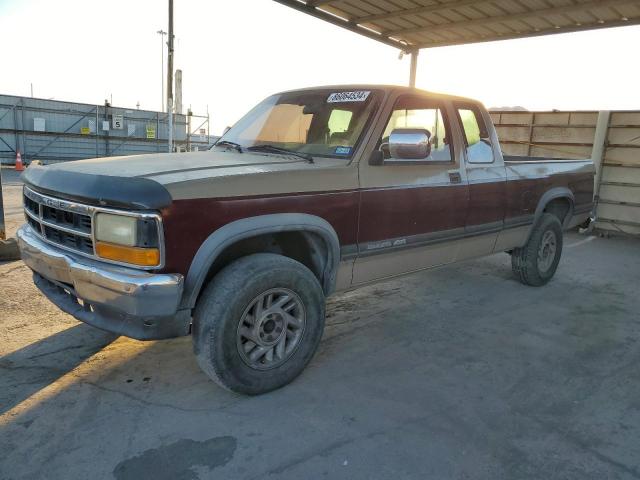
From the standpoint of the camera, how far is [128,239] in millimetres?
2443

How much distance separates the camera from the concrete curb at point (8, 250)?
215 inches

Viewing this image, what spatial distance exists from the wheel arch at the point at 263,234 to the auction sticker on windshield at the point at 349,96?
1.13 metres

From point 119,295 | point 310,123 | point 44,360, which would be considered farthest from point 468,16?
point 44,360

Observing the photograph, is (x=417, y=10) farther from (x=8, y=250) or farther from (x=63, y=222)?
(x=63, y=222)

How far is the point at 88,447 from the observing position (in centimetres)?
242

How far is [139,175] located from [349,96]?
1817 mm

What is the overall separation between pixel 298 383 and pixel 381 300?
74.3 inches

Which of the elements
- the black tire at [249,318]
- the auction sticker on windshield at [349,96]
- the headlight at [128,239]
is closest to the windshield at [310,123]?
the auction sticker on windshield at [349,96]

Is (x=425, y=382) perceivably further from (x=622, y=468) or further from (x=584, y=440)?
(x=622, y=468)

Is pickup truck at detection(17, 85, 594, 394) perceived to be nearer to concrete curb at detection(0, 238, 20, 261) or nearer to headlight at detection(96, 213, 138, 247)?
headlight at detection(96, 213, 138, 247)

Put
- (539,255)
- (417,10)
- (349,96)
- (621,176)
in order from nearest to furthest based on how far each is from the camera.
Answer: (349,96) → (539,255) → (417,10) → (621,176)

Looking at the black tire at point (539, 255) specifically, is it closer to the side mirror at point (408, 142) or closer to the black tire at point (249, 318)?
the side mirror at point (408, 142)


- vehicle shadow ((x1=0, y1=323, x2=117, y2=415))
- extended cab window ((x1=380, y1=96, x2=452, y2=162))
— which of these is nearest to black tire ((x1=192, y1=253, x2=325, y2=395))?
vehicle shadow ((x1=0, y1=323, x2=117, y2=415))

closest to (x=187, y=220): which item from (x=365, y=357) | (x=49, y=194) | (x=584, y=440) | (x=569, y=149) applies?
(x=49, y=194)
